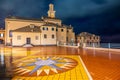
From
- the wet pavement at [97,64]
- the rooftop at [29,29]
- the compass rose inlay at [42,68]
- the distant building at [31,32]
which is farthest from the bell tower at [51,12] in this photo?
the compass rose inlay at [42,68]

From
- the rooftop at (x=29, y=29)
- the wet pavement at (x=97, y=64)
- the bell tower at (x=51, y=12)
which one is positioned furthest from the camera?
the bell tower at (x=51, y=12)

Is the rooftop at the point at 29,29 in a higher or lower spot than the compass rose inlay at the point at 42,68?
higher

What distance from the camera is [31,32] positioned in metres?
26.6

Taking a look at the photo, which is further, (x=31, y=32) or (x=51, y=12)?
(x=51, y=12)

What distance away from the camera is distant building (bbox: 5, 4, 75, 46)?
25.8 meters

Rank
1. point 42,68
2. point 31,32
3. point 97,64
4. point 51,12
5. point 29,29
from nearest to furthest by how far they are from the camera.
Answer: point 42,68 → point 97,64 → point 31,32 → point 29,29 → point 51,12

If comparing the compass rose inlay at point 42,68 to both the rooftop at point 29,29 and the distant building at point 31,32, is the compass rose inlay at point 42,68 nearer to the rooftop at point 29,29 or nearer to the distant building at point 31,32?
the distant building at point 31,32

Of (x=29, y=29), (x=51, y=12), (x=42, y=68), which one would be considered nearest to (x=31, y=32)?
(x=29, y=29)


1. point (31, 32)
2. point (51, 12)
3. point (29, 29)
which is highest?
point (51, 12)

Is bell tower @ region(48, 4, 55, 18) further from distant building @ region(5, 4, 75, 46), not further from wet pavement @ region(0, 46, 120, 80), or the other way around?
wet pavement @ region(0, 46, 120, 80)

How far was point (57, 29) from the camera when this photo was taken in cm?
2994

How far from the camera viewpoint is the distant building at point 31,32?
25.8 m

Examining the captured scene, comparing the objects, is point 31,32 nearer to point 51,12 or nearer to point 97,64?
point 51,12

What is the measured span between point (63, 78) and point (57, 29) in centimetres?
2649
